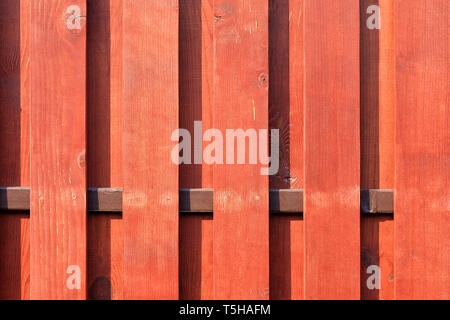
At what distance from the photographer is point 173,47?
118 centimetres

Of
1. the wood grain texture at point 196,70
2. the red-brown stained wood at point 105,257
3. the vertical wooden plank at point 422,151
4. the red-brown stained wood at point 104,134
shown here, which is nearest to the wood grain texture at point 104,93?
the red-brown stained wood at point 104,134

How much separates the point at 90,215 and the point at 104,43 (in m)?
0.68

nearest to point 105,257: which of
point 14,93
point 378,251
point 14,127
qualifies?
point 14,127

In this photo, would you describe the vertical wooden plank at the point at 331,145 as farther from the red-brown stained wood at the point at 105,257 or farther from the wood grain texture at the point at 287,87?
the red-brown stained wood at the point at 105,257

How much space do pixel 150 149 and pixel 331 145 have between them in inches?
27.0

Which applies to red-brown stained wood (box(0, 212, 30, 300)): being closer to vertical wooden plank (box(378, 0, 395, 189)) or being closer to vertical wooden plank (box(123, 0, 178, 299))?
vertical wooden plank (box(123, 0, 178, 299))

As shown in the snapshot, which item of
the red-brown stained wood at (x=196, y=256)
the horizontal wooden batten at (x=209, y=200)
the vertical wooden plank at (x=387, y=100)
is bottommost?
the red-brown stained wood at (x=196, y=256)

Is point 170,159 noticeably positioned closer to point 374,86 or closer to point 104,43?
point 104,43

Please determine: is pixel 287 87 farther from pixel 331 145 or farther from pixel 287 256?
pixel 287 256

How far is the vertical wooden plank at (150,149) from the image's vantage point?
117 cm

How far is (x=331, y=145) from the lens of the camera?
117cm

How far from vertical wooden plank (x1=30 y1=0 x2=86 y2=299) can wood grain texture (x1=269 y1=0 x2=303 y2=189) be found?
2.40 feet
